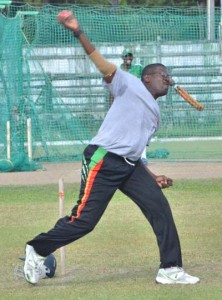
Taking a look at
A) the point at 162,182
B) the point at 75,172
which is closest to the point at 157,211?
the point at 162,182

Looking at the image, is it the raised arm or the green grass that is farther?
the green grass

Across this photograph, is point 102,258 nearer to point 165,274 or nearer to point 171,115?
point 165,274

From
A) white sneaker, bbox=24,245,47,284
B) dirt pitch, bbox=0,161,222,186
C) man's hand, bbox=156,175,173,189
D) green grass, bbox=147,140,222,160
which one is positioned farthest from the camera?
green grass, bbox=147,140,222,160

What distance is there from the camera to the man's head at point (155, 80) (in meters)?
8.64

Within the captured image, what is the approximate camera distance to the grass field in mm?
8406

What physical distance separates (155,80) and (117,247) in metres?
2.50

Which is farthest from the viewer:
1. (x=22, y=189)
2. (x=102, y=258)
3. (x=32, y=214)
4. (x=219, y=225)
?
(x=22, y=189)

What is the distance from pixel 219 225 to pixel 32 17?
8.83 metres

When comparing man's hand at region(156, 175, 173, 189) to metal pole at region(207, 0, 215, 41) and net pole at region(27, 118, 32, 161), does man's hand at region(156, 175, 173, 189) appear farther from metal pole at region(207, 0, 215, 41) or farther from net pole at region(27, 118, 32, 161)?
A: metal pole at region(207, 0, 215, 41)

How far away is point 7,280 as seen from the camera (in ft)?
29.3

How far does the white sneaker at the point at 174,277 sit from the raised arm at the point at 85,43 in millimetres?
1731

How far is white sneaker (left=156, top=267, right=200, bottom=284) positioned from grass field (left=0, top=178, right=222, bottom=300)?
7 centimetres

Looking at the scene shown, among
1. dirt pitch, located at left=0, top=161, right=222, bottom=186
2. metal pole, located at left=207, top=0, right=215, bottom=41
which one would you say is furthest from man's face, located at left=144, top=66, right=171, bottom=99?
metal pole, located at left=207, top=0, right=215, bottom=41

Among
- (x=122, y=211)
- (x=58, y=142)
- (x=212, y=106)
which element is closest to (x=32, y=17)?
(x=58, y=142)
